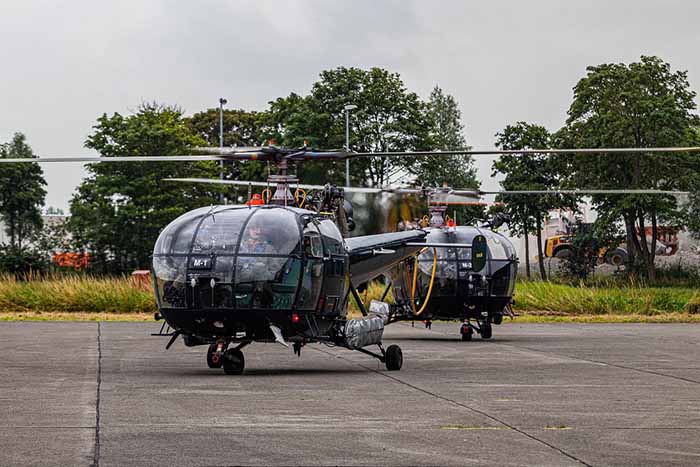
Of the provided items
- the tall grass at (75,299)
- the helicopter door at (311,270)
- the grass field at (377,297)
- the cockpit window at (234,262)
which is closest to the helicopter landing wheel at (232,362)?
the cockpit window at (234,262)

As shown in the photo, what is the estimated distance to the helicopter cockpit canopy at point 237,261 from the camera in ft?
55.9

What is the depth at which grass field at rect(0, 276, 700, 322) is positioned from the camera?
3953cm

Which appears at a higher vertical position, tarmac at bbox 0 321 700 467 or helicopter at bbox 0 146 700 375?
helicopter at bbox 0 146 700 375

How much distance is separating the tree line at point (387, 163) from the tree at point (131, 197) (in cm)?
6

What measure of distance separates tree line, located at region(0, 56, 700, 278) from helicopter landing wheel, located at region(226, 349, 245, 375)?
36.7 m

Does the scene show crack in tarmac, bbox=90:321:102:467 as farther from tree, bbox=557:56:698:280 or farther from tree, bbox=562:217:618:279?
tree, bbox=562:217:618:279

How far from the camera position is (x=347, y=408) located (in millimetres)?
12945

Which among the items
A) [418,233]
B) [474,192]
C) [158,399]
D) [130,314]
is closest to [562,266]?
[130,314]

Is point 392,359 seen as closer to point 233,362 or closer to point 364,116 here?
point 233,362

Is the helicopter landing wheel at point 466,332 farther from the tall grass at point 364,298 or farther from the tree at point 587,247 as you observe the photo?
the tree at point 587,247

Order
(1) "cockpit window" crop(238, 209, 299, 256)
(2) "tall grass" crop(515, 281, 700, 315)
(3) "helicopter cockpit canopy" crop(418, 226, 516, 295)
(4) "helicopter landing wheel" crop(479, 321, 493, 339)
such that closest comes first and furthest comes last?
1. (1) "cockpit window" crop(238, 209, 299, 256)
2. (3) "helicopter cockpit canopy" crop(418, 226, 516, 295)
3. (4) "helicopter landing wheel" crop(479, 321, 493, 339)
4. (2) "tall grass" crop(515, 281, 700, 315)

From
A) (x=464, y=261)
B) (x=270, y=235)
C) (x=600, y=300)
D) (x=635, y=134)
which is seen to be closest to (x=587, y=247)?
(x=635, y=134)

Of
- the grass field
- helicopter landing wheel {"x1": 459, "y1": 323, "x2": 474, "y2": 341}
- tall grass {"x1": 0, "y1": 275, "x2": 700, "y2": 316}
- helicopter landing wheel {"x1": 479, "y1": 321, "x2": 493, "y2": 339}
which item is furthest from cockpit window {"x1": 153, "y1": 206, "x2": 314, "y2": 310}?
tall grass {"x1": 0, "y1": 275, "x2": 700, "y2": 316}

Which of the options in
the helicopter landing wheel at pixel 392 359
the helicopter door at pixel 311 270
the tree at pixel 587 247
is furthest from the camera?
the tree at pixel 587 247
